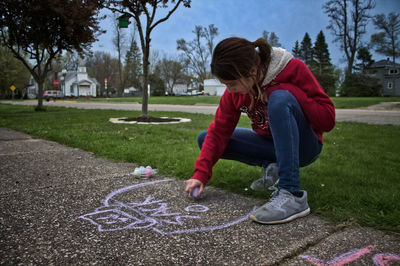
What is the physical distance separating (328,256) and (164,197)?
1.30 metres

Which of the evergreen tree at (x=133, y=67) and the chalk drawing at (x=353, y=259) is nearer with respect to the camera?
the chalk drawing at (x=353, y=259)

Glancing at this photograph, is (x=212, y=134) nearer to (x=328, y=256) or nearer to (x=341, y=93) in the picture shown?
(x=328, y=256)

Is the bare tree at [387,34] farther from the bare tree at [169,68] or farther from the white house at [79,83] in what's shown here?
the white house at [79,83]

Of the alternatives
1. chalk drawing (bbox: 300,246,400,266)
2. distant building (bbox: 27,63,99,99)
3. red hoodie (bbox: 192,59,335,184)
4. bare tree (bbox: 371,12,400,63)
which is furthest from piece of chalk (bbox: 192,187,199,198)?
distant building (bbox: 27,63,99,99)

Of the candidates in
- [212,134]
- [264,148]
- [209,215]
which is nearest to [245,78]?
[212,134]

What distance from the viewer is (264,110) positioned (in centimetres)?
218

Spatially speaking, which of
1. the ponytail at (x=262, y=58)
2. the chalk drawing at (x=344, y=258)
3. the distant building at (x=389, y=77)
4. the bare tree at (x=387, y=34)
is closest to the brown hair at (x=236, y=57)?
the ponytail at (x=262, y=58)

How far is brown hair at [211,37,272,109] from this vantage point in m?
1.74

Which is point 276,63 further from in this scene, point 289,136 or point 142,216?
point 142,216

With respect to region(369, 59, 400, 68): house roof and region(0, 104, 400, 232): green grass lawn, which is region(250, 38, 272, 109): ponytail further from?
region(369, 59, 400, 68): house roof

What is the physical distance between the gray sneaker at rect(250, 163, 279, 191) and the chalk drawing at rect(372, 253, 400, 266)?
3.28 ft

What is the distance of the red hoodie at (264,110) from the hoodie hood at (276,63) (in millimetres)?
36

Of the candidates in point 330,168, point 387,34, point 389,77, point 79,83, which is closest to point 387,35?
point 387,34

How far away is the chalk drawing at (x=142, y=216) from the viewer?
6.04 ft
